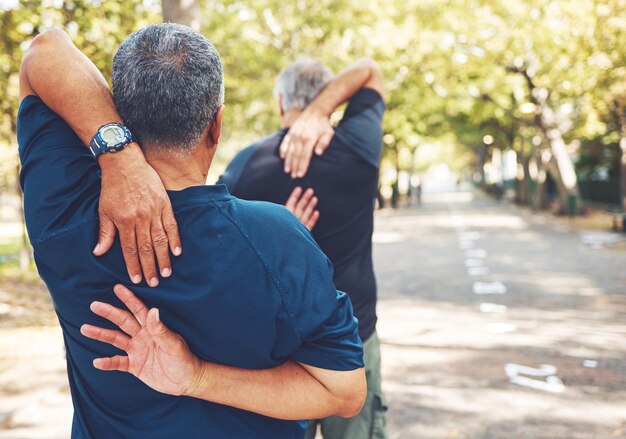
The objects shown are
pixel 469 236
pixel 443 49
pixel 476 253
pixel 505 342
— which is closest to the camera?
pixel 505 342

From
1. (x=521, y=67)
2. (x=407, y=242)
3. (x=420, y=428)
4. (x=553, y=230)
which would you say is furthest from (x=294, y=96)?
(x=521, y=67)

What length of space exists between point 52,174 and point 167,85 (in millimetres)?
322

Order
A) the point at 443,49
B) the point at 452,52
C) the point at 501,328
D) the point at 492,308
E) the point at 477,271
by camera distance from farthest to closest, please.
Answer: the point at 452,52
the point at 443,49
the point at 477,271
the point at 492,308
the point at 501,328

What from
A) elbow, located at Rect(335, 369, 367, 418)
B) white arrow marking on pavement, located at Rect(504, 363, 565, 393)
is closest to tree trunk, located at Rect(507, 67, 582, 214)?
white arrow marking on pavement, located at Rect(504, 363, 565, 393)

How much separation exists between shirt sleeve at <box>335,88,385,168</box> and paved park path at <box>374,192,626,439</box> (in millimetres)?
3091

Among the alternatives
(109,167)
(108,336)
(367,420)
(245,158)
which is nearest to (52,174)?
(109,167)

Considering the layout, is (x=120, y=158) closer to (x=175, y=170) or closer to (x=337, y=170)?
(x=175, y=170)

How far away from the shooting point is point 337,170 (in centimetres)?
241

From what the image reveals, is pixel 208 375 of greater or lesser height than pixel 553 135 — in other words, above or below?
below

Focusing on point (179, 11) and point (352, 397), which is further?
point (179, 11)

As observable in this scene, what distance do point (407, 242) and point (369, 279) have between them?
53.6 feet

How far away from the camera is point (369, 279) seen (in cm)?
268


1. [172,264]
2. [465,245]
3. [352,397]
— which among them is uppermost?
[172,264]

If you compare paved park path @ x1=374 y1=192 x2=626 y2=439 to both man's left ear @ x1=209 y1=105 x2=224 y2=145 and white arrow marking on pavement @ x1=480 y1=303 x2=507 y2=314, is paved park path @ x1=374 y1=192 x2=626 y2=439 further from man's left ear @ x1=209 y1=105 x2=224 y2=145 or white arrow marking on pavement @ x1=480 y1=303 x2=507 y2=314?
man's left ear @ x1=209 y1=105 x2=224 y2=145
